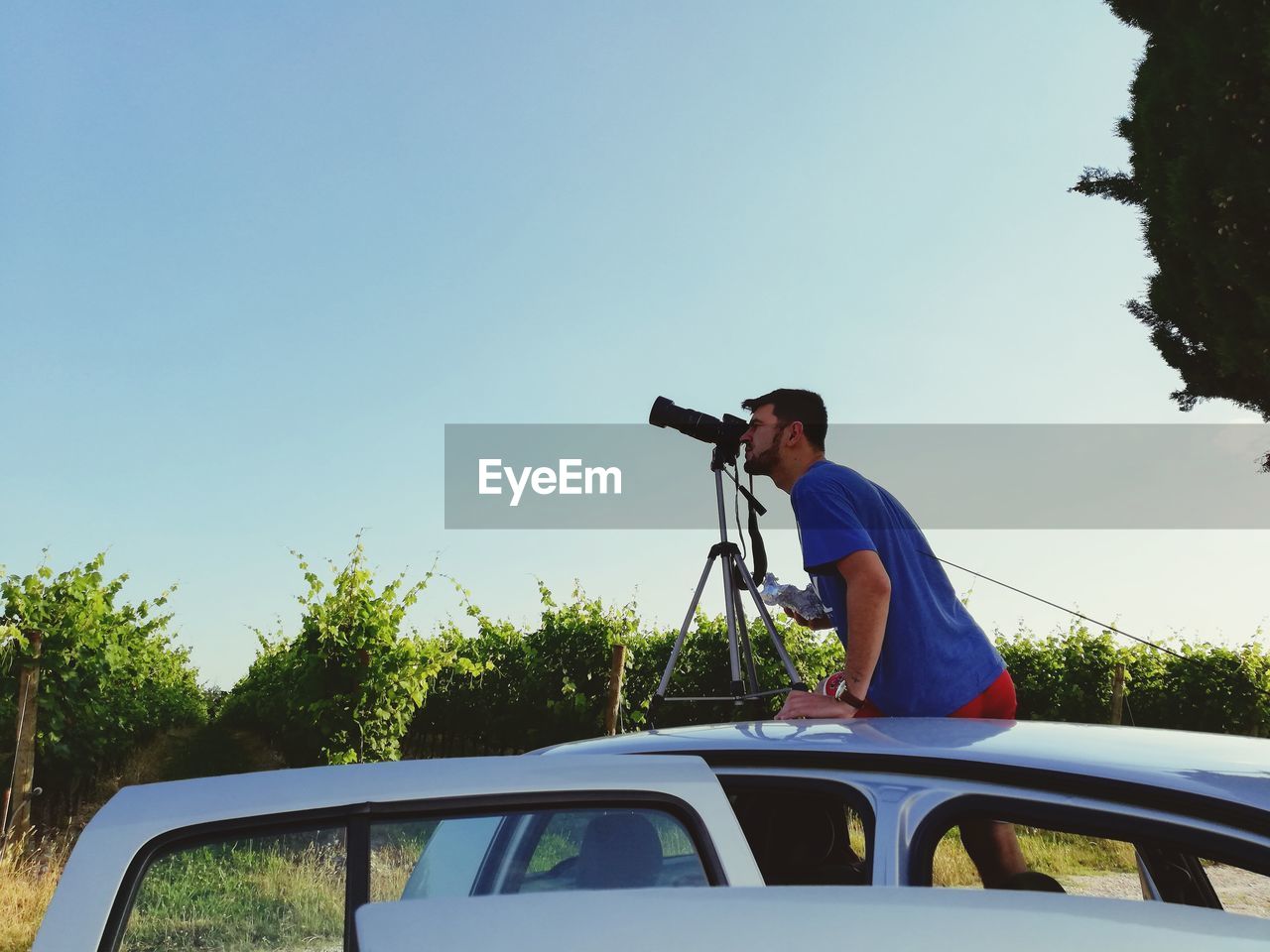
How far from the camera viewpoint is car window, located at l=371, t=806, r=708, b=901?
1210 millimetres

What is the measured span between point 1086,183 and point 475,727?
409 inches

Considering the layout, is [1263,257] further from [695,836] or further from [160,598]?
[160,598]

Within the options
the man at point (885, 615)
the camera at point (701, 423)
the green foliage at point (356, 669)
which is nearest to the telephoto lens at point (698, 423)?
the camera at point (701, 423)

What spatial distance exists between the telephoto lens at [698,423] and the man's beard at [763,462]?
54 centimetres

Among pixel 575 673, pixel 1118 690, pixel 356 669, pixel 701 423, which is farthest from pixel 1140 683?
pixel 701 423

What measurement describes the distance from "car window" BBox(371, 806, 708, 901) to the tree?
23.6 feet

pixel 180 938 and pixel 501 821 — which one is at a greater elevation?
pixel 501 821

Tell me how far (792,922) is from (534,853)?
2.64ft

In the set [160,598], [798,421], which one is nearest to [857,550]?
[798,421]

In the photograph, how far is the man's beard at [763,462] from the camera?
2992mm

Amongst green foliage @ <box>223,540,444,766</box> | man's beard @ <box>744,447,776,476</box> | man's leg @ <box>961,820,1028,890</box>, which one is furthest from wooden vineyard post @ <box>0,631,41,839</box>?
man's leg @ <box>961,820,1028,890</box>

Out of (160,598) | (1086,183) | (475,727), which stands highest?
(1086,183)

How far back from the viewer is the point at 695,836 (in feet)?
3.89

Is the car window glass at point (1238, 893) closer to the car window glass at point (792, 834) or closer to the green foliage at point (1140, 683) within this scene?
the car window glass at point (792, 834)
